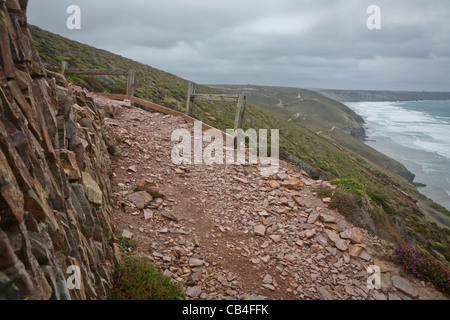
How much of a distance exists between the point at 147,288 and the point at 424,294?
5.61 metres

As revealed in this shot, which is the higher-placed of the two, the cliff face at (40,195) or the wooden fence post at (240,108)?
the wooden fence post at (240,108)

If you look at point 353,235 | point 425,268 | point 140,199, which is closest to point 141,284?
point 140,199

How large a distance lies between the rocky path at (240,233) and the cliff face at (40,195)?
138 centimetres

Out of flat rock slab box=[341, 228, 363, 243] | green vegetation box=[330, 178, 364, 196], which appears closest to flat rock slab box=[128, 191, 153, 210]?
flat rock slab box=[341, 228, 363, 243]

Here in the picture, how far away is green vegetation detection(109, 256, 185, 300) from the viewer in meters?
3.65

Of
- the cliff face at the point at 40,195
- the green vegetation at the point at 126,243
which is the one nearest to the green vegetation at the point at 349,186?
the green vegetation at the point at 126,243

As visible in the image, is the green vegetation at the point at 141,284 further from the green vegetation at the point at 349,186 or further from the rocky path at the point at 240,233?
the green vegetation at the point at 349,186

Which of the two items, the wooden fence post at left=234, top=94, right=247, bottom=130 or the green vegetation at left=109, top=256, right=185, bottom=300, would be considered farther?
the wooden fence post at left=234, top=94, right=247, bottom=130

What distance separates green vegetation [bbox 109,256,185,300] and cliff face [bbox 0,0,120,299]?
0.18 m

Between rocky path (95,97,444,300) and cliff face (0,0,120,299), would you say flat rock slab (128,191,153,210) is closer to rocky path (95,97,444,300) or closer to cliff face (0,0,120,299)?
rocky path (95,97,444,300)

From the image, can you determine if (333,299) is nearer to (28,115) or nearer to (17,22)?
(28,115)

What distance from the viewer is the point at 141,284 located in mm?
3867

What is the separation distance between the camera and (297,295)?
16.3 feet

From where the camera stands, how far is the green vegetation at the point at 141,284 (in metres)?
3.65
